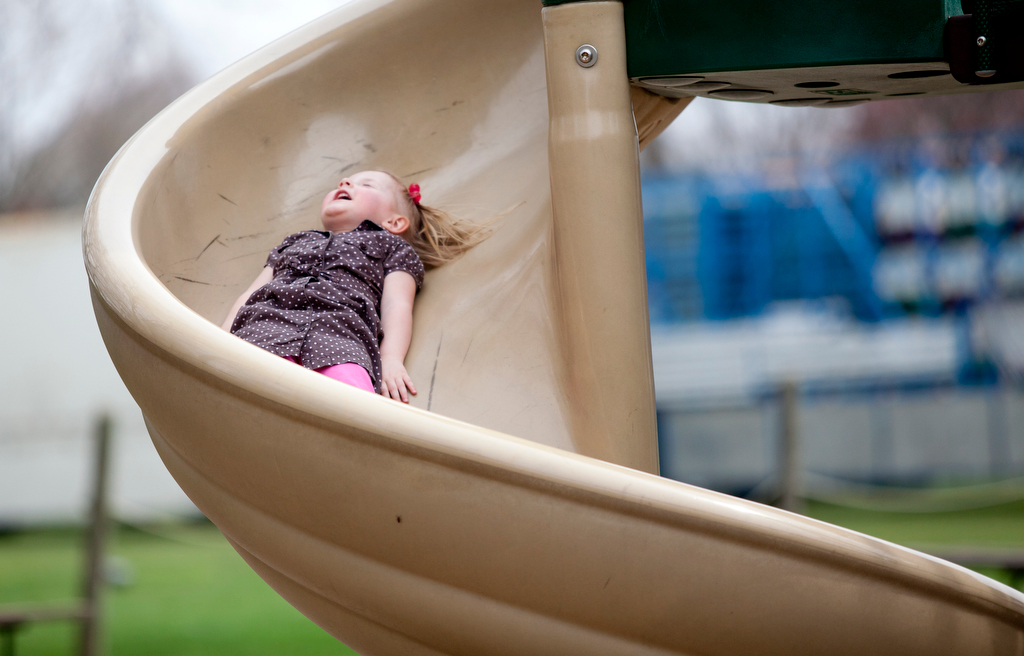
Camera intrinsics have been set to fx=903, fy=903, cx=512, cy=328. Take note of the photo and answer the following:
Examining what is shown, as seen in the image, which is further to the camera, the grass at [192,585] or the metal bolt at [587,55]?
the grass at [192,585]

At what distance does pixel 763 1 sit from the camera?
3.15 ft

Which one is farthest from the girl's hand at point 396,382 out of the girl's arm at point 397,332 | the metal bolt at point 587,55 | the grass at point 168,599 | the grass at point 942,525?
the grass at point 942,525

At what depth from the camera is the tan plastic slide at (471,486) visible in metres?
0.75

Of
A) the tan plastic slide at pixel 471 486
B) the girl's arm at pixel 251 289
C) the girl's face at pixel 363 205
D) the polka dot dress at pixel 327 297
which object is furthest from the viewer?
the girl's face at pixel 363 205

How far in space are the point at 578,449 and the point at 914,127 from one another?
9.39 metres

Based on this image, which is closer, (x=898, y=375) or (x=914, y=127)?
(x=898, y=375)

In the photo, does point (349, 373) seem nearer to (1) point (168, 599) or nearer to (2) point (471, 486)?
(2) point (471, 486)

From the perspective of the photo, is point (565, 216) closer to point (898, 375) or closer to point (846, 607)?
point (846, 607)

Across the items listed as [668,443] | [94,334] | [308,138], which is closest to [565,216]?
[308,138]

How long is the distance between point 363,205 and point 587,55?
0.47 m

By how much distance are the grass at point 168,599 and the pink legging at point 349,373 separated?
63.8 inches

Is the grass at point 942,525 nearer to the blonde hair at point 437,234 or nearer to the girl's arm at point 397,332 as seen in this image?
the blonde hair at point 437,234

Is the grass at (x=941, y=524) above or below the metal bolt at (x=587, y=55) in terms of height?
below

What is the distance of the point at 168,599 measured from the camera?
322 cm
